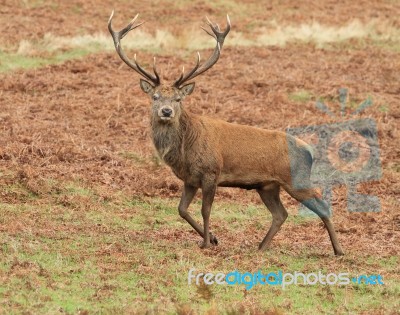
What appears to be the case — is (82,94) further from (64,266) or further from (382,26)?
(382,26)

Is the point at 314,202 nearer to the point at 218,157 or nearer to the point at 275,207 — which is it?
the point at 275,207

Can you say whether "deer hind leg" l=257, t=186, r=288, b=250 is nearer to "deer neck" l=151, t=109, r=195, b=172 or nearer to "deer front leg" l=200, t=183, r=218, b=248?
"deer front leg" l=200, t=183, r=218, b=248

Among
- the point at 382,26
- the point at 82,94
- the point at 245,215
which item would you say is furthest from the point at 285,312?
the point at 382,26

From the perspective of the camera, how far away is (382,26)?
2984 centimetres

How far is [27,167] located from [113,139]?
10.2 ft

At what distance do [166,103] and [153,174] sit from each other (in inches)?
153

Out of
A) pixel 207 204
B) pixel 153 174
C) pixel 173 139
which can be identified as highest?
pixel 173 139

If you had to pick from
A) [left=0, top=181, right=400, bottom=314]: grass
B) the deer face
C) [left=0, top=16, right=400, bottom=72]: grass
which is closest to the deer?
the deer face

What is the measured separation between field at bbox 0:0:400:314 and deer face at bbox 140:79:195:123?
172cm

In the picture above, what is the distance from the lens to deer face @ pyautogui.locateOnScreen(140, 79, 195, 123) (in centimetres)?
1145

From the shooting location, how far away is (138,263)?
33.0ft

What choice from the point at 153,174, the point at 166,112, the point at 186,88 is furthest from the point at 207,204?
the point at 153,174

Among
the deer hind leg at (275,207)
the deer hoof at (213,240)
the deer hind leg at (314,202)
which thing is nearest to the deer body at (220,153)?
the deer hind leg at (314,202)

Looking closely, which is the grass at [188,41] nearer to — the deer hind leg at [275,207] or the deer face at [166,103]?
the deer face at [166,103]
